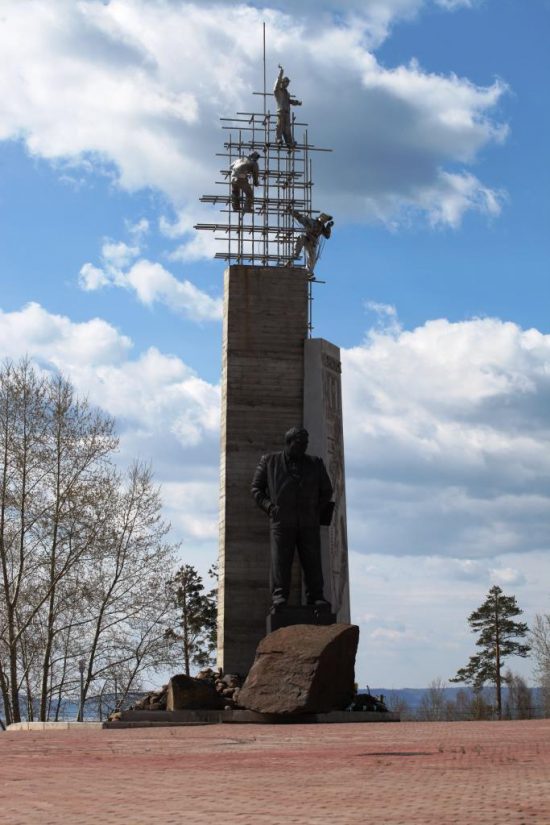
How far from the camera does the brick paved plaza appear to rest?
15.0 ft

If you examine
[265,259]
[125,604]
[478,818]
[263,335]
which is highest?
[265,259]

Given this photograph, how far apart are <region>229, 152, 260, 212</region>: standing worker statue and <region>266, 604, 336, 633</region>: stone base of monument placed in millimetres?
8894

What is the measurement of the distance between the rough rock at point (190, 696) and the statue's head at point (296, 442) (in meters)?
3.51

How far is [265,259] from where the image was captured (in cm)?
2297

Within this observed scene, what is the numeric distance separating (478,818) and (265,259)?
62.6ft

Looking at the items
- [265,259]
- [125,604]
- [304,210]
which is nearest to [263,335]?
[265,259]

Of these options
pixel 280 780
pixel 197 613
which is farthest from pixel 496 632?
pixel 280 780

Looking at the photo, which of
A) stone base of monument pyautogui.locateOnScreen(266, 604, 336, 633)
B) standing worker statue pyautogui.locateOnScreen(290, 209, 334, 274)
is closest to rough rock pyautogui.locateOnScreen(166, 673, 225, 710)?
stone base of monument pyautogui.locateOnScreen(266, 604, 336, 633)

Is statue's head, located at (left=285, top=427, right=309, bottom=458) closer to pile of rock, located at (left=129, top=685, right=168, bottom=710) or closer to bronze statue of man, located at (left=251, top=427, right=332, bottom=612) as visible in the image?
bronze statue of man, located at (left=251, top=427, right=332, bottom=612)

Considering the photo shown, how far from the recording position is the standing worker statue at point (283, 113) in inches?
937

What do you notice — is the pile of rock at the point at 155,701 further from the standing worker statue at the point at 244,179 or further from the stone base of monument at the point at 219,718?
the standing worker statue at the point at 244,179

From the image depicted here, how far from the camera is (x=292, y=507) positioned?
17.1 meters

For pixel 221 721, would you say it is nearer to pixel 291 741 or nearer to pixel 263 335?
pixel 291 741

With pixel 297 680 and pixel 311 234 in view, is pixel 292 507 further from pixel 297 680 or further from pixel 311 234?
pixel 311 234
